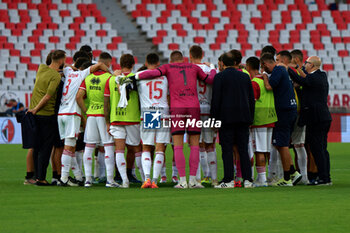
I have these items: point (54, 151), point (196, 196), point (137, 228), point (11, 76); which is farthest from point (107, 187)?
point (11, 76)

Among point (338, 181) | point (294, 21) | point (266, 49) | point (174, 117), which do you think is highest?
point (294, 21)

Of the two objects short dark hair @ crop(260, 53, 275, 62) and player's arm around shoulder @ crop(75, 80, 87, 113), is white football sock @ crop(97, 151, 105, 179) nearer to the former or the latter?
player's arm around shoulder @ crop(75, 80, 87, 113)

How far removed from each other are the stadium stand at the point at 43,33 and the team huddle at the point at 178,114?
1738 centimetres

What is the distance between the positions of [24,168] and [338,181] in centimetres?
632

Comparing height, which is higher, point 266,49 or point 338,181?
point 266,49

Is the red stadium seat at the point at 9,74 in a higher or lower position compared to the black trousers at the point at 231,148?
higher

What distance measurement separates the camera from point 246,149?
9969 millimetres

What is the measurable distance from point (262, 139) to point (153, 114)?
164 centimetres

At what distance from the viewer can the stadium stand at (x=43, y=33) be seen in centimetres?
2855

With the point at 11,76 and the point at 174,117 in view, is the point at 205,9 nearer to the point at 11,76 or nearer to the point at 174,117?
the point at 11,76

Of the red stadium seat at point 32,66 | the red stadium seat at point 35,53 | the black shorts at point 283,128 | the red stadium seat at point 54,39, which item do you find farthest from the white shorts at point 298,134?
the red stadium seat at point 54,39

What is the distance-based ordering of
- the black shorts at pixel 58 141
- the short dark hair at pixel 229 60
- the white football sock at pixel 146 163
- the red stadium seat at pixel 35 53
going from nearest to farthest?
the short dark hair at pixel 229 60
the white football sock at pixel 146 163
the black shorts at pixel 58 141
the red stadium seat at pixel 35 53

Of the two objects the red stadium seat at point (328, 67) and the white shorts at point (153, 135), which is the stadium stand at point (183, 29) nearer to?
the red stadium seat at point (328, 67)

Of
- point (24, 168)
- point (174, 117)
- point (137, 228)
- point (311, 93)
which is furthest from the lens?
point (24, 168)
